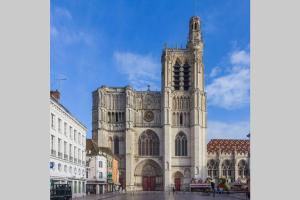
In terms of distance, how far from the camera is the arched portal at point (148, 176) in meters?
74.5

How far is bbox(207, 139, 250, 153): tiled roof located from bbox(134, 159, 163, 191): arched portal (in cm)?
1275

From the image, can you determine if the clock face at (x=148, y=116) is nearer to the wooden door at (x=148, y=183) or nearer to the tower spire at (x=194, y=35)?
the wooden door at (x=148, y=183)

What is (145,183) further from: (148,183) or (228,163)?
(228,163)

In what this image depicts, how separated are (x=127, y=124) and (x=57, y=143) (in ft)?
142

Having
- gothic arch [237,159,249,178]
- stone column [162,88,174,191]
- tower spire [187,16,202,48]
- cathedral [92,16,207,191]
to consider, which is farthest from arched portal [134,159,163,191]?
tower spire [187,16,202,48]

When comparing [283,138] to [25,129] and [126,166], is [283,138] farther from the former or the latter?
[126,166]

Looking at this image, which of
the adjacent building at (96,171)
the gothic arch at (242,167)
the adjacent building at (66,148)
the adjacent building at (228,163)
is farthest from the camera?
the gothic arch at (242,167)

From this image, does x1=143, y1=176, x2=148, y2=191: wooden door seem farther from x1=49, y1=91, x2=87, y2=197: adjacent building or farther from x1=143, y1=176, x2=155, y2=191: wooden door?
x1=49, y1=91, x2=87, y2=197: adjacent building

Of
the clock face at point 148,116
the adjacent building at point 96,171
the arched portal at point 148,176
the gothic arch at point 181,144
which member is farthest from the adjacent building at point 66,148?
the clock face at point 148,116

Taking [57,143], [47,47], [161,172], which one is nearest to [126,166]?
[161,172]

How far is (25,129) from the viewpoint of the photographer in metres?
13.1

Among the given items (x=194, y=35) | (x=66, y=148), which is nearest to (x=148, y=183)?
(x=194, y=35)

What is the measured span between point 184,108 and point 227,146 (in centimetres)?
1541

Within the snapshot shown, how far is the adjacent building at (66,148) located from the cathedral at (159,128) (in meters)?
31.8
